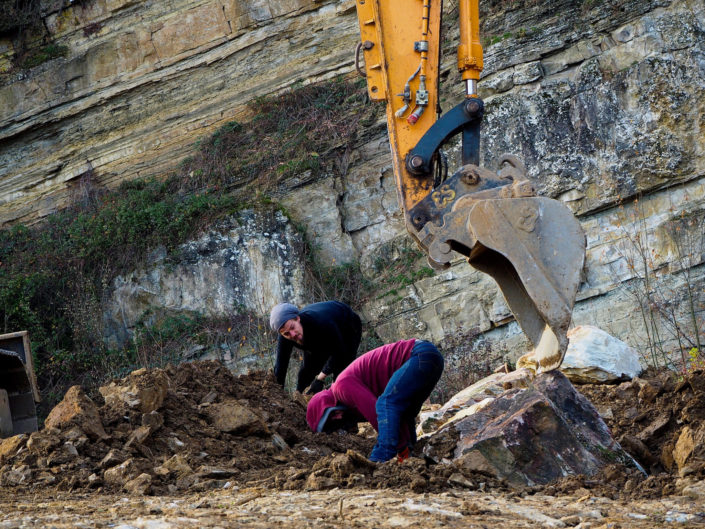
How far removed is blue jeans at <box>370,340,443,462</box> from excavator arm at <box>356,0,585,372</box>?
0.59 metres

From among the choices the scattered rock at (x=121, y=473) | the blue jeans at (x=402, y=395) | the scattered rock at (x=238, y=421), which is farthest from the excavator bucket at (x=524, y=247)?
the scattered rock at (x=121, y=473)

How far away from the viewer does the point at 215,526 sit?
3512mm

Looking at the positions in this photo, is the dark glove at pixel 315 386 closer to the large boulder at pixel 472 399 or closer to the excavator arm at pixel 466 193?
the large boulder at pixel 472 399

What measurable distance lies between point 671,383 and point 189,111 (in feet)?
38.6

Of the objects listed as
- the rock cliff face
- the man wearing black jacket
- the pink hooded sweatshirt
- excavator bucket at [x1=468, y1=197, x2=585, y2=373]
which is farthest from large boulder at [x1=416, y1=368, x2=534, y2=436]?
the rock cliff face

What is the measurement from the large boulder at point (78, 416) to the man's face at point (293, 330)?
1386 millimetres

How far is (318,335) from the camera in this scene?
648cm

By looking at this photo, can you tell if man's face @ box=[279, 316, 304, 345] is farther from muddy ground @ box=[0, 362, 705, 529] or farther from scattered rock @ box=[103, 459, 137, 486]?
scattered rock @ box=[103, 459, 137, 486]

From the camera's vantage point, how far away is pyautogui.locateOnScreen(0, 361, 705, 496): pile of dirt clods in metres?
4.62

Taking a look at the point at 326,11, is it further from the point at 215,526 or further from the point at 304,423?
the point at 215,526

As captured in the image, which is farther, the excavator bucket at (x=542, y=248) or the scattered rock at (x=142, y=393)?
the scattered rock at (x=142, y=393)

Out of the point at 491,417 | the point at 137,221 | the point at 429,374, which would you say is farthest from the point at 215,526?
the point at 137,221

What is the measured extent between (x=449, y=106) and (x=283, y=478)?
10.2 meters

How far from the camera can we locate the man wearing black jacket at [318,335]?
6.23 meters
